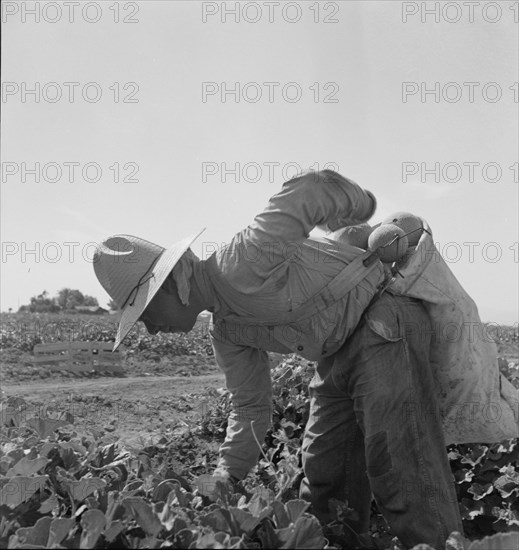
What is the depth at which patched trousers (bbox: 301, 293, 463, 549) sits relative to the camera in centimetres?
230

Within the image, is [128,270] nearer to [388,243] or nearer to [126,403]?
[388,243]

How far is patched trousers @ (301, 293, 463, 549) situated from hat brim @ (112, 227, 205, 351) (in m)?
0.77

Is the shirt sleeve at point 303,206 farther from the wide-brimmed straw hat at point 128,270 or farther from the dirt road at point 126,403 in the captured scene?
the dirt road at point 126,403

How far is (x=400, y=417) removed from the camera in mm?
2332

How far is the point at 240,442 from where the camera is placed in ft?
8.75

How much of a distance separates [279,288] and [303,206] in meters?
0.34

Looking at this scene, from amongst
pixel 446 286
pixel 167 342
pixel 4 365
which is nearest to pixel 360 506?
pixel 446 286

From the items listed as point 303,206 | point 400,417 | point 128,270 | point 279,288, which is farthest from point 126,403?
point 303,206

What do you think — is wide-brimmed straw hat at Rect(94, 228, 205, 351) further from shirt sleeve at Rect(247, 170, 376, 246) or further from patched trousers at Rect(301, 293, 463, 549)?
patched trousers at Rect(301, 293, 463, 549)

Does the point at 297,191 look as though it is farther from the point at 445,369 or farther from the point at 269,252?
the point at 445,369

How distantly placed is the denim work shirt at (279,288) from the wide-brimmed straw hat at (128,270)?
174mm

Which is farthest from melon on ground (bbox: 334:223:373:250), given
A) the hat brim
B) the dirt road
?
the dirt road

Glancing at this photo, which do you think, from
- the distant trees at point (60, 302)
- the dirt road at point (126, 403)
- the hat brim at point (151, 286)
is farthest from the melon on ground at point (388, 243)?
the distant trees at point (60, 302)

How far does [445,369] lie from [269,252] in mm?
918
